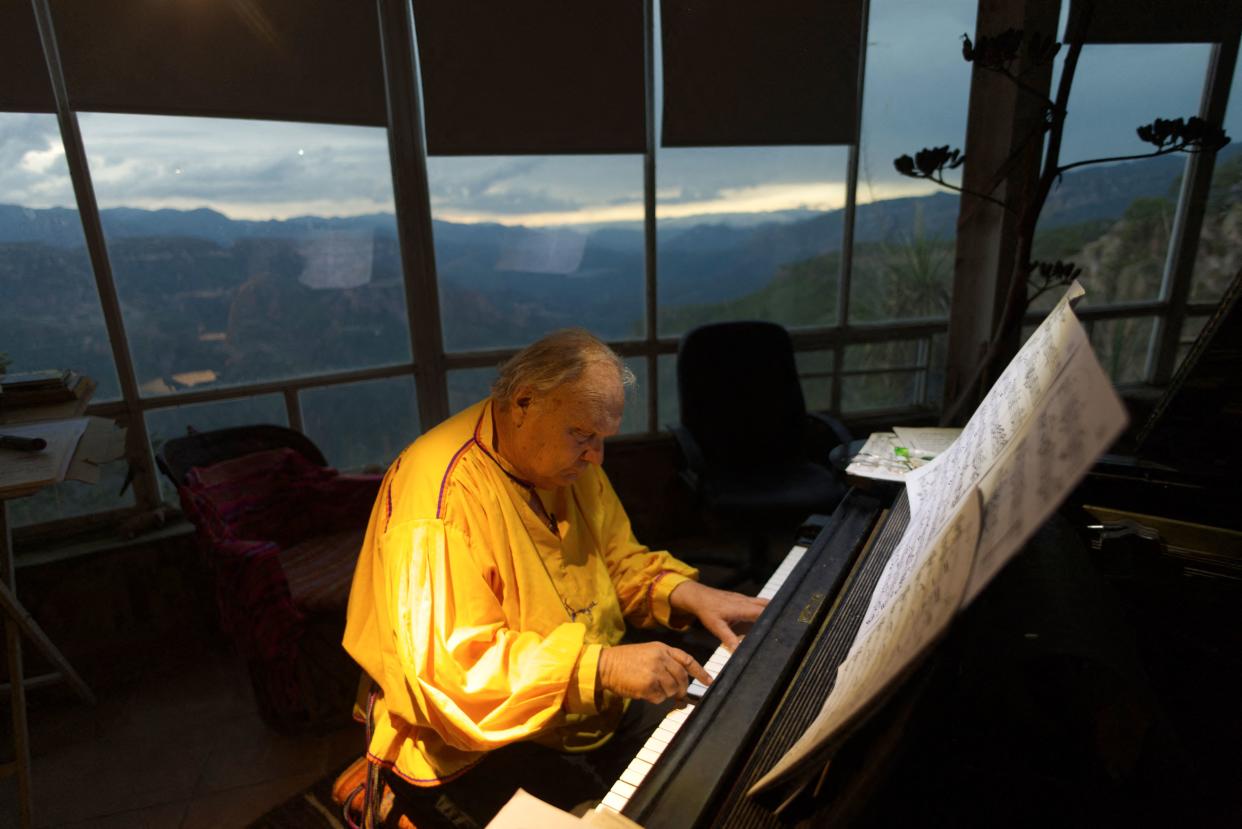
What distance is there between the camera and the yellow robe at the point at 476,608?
3.39 feet

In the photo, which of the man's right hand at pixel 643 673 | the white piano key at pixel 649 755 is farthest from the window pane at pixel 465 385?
the white piano key at pixel 649 755

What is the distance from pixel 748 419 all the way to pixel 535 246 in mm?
1560

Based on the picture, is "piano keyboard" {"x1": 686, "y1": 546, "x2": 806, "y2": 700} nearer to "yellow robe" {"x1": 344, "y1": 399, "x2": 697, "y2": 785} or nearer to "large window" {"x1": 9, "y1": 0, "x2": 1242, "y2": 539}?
"yellow robe" {"x1": 344, "y1": 399, "x2": 697, "y2": 785}

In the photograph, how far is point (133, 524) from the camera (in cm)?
286

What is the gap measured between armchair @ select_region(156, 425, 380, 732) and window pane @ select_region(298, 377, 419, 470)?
0.48 metres

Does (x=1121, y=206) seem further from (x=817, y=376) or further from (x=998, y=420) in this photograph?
(x=998, y=420)

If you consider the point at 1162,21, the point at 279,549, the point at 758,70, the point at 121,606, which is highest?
the point at 1162,21

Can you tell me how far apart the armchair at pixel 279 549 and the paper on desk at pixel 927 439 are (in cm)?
196

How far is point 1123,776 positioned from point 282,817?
2166 millimetres

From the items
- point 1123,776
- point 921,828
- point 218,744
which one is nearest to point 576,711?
point 921,828

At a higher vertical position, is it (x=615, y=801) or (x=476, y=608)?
(x=476, y=608)

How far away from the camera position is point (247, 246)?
3092 millimetres

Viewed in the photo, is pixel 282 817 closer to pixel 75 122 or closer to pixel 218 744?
pixel 218 744

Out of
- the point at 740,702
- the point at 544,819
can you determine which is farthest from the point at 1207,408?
the point at 544,819
